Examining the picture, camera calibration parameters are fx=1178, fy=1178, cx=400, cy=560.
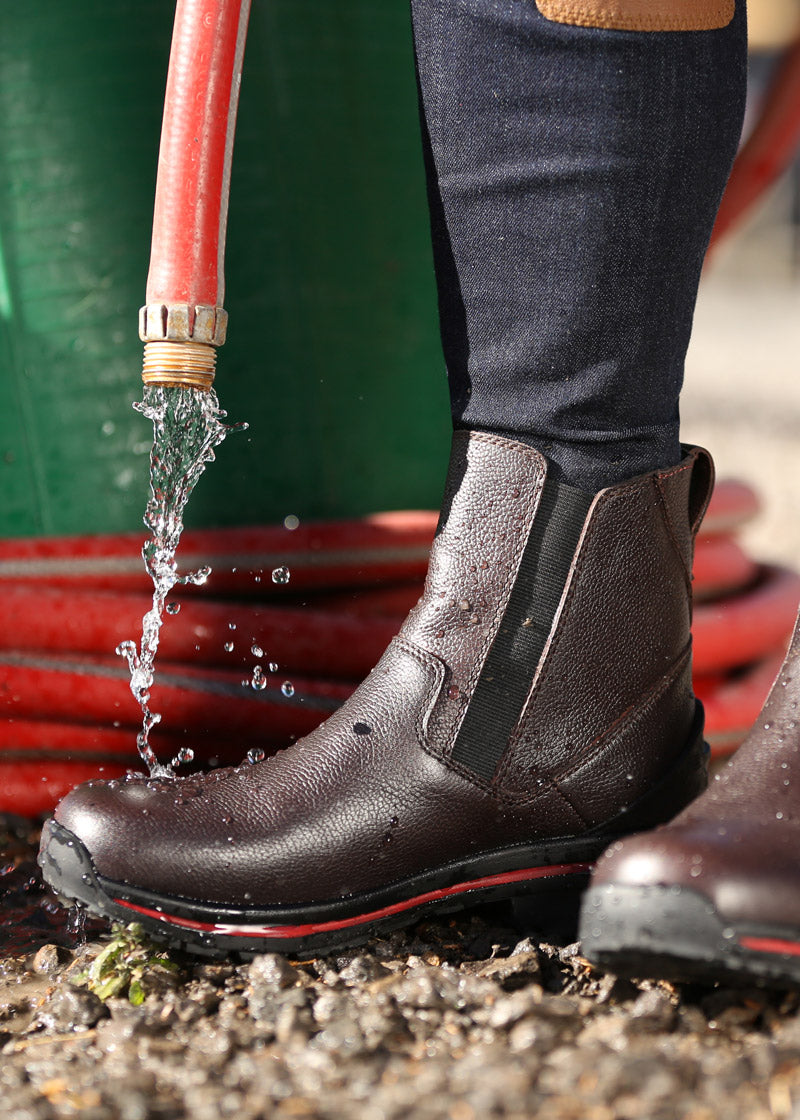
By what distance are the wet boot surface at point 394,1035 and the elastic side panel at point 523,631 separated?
0.62 ft

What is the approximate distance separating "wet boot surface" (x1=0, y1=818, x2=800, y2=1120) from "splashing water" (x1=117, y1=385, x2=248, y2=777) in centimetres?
30

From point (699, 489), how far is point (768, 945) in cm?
47

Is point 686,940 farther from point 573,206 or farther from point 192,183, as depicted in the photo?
point 192,183

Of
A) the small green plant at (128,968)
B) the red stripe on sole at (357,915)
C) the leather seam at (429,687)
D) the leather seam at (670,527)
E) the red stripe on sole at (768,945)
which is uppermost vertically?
the leather seam at (670,527)

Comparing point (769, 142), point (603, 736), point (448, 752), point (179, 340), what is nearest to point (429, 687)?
point (448, 752)

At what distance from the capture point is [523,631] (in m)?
1.05

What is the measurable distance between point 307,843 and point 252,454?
2.32 ft

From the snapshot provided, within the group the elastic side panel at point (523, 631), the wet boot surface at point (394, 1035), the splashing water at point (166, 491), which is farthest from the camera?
the splashing water at point (166, 491)

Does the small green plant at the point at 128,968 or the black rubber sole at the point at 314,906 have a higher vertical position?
the black rubber sole at the point at 314,906

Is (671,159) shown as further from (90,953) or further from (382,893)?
(90,953)

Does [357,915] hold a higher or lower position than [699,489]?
lower

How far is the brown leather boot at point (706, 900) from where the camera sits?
819mm

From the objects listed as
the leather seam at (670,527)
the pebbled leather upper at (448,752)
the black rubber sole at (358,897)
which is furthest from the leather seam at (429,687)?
the leather seam at (670,527)

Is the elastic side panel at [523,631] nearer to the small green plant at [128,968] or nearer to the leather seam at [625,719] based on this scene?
the leather seam at [625,719]
